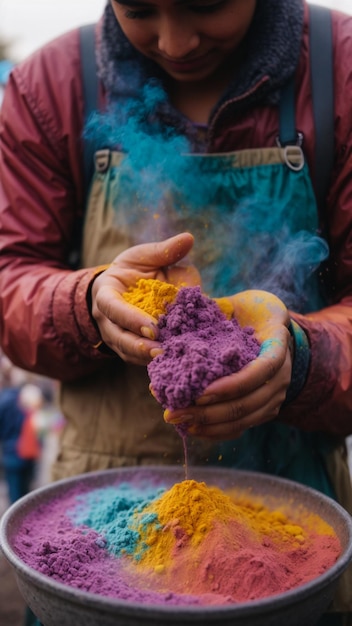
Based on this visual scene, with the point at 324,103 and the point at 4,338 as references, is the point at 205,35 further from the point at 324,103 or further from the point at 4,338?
the point at 4,338

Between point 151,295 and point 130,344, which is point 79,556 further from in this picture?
point 151,295

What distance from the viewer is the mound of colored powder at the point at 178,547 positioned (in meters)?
1.25

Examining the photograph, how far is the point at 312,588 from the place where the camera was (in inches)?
44.8

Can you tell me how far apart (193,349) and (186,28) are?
2.52 feet

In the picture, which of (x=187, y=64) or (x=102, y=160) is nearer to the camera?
(x=187, y=64)

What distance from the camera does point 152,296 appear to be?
1.48 m

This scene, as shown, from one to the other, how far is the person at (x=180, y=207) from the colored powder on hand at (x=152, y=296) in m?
0.12

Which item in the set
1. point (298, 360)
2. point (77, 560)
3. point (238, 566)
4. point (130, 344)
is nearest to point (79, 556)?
point (77, 560)

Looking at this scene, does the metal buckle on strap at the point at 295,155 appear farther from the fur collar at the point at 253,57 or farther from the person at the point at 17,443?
the person at the point at 17,443

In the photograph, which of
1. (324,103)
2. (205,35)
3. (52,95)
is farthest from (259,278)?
(52,95)

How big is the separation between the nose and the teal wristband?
665 millimetres

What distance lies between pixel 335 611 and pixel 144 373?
2.42 feet

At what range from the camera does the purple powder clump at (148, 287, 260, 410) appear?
1.29 metres

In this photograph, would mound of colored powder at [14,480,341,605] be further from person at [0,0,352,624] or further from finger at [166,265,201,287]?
finger at [166,265,201,287]
